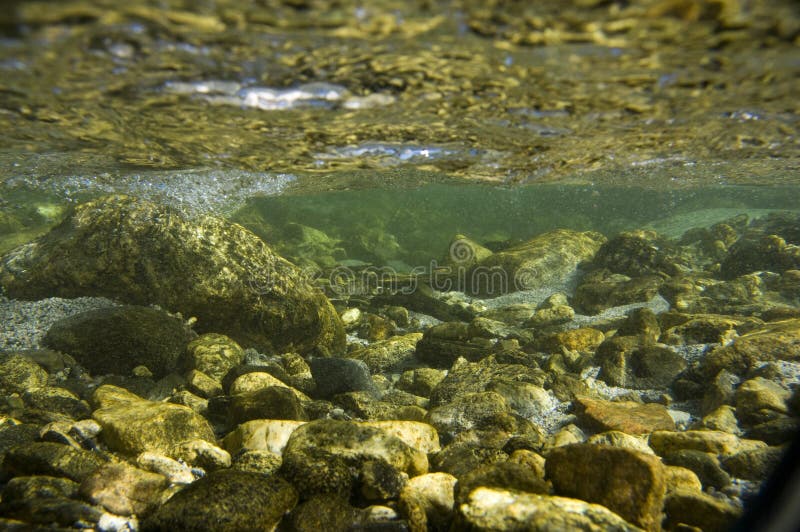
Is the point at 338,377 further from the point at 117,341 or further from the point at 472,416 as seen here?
the point at 117,341

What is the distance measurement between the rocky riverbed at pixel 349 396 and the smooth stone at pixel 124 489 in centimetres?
1

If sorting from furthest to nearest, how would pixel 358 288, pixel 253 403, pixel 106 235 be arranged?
pixel 358 288
pixel 106 235
pixel 253 403

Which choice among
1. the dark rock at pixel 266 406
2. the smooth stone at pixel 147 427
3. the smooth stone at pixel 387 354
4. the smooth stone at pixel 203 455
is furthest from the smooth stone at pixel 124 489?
the smooth stone at pixel 387 354

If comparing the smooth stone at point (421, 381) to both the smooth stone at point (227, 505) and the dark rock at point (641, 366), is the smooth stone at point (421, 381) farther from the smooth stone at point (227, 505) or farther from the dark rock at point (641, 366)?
the smooth stone at point (227, 505)

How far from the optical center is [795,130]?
362 inches

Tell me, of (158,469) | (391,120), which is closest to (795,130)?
(391,120)

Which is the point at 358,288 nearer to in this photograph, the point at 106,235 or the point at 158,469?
the point at 106,235

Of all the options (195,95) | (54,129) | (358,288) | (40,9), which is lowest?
(358,288)

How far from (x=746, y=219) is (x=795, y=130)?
664 inches

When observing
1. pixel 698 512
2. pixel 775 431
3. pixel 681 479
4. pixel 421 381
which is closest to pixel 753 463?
pixel 681 479

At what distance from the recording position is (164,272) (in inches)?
328

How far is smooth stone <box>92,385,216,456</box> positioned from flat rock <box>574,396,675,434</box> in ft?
14.7

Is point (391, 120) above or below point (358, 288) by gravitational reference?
above

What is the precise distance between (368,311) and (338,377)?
5.94 metres
